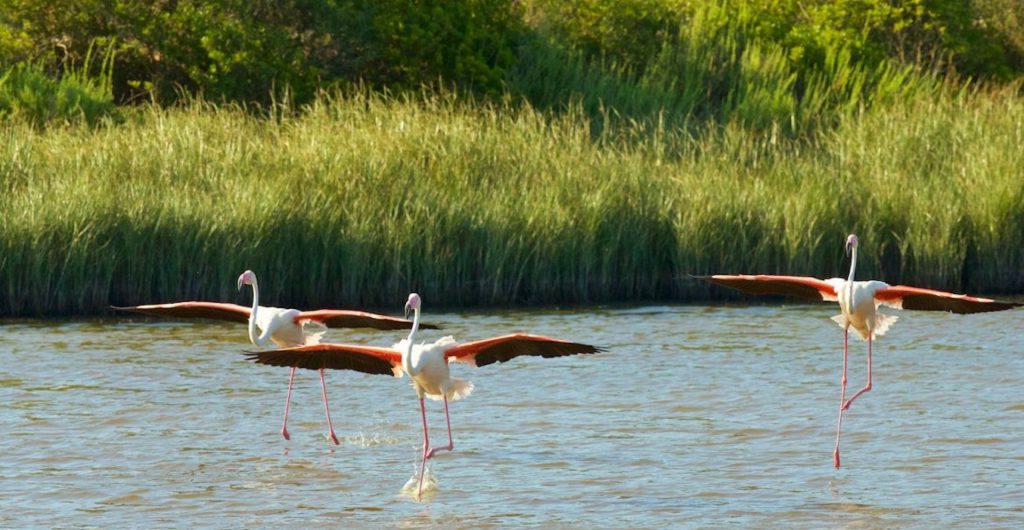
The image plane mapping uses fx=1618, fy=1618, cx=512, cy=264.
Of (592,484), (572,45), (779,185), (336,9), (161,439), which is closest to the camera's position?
(592,484)

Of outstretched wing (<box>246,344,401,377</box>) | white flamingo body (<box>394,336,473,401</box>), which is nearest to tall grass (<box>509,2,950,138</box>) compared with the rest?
white flamingo body (<box>394,336,473,401</box>)

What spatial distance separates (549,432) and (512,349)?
6.57 ft

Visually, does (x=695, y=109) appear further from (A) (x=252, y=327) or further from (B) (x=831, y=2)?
(A) (x=252, y=327)

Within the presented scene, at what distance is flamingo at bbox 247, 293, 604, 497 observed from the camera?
810cm

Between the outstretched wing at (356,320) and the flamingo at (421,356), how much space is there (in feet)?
0.38

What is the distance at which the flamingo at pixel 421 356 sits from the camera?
8.10 metres

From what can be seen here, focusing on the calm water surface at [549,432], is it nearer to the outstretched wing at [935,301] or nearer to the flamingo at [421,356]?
the flamingo at [421,356]

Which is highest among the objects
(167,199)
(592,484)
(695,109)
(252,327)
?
(695,109)

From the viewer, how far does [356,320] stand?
891 cm

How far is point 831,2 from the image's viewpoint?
2673 cm

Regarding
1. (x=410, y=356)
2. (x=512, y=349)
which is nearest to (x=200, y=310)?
(x=410, y=356)

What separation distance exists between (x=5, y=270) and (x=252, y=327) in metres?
5.95

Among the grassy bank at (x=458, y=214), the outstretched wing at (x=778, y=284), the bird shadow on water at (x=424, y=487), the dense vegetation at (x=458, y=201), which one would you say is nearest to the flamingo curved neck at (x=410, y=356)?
the bird shadow on water at (x=424, y=487)

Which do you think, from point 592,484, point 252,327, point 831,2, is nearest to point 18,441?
point 252,327
